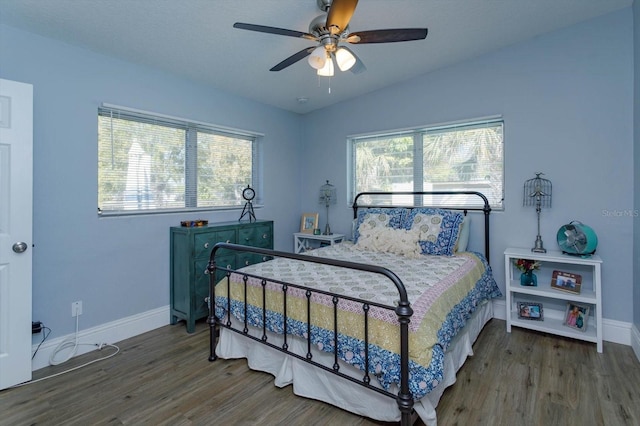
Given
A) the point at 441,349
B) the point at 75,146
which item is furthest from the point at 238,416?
the point at 75,146

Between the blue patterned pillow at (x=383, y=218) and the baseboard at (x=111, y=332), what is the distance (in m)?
2.16

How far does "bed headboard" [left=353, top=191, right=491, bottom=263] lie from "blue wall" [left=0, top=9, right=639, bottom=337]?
0.16 m

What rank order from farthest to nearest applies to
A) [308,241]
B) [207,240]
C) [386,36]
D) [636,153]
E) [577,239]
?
[308,241], [207,240], [577,239], [636,153], [386,36]

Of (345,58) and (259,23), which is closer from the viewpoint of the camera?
(345,58)

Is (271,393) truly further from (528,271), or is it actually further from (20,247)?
(528,271)

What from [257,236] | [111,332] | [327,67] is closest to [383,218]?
[257,236]

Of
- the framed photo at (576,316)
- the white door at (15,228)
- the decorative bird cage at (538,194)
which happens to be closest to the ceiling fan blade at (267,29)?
the white door at (15,228)

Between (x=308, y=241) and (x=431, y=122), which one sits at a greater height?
(x=431, y=122)

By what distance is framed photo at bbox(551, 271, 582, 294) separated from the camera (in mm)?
2807

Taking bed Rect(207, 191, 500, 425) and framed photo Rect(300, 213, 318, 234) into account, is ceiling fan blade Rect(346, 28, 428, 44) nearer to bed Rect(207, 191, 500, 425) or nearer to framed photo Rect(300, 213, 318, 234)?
bed Rect(207, 191, 500, 425)

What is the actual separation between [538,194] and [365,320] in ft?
7.64

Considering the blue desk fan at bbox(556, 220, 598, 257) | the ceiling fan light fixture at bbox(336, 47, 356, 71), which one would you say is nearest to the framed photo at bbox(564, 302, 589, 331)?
the blue desk fan at bbox(556, 220, 598, 257)

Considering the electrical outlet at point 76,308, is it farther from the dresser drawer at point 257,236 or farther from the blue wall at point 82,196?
the dresser drawer at point 257,236

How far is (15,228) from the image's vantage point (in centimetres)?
219
